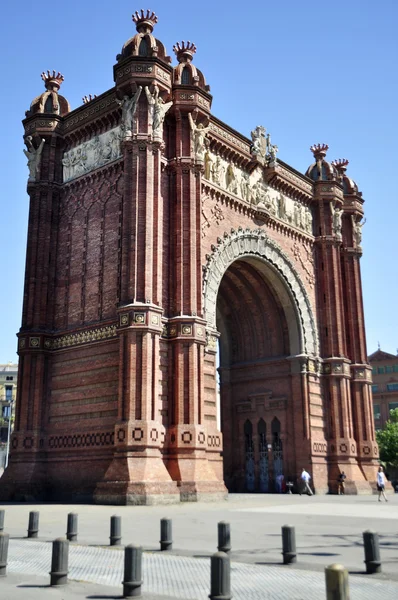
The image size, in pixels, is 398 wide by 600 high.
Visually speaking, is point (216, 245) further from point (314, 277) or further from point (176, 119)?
point (314, 277)

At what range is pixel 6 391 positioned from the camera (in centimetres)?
10062

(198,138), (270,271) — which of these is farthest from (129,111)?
(270,271)

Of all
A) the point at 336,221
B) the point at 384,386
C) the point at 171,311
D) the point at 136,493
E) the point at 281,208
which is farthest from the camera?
the point at 384,386

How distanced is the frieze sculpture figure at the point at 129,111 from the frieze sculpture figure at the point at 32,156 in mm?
6111

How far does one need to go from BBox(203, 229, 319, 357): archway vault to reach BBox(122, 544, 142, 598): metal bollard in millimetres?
21878

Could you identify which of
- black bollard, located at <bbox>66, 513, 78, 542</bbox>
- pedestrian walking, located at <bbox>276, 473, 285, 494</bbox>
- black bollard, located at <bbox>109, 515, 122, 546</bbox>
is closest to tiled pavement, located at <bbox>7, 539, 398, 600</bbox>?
black bollard, located at <bbox>109, 515, 122, 546</bbox>

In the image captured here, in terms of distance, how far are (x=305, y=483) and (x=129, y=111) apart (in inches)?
818

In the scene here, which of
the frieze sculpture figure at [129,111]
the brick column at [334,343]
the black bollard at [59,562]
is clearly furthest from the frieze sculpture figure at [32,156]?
the black bollard at [59,562]

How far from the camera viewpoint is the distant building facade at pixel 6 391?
311 ft

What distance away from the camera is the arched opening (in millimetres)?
36875

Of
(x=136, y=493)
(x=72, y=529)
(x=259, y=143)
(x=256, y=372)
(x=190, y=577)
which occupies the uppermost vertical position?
(x=259, y=143)

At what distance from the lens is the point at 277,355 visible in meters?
38.1

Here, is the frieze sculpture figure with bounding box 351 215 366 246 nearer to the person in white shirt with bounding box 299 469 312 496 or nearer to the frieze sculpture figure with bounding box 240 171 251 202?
the frieze sculpture figure with bounding box 240 171 251 202

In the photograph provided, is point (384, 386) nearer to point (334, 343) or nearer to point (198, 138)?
point (334, 343)
